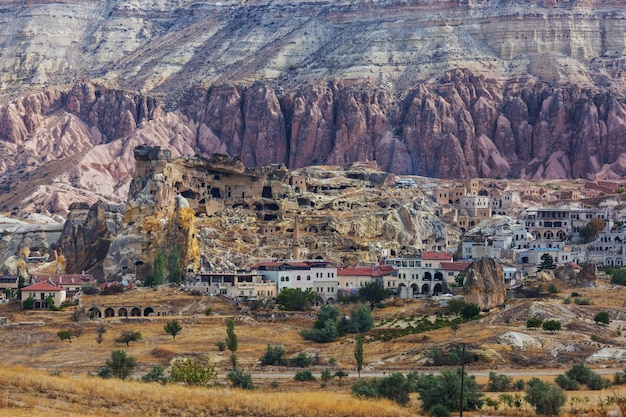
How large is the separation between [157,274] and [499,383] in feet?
155

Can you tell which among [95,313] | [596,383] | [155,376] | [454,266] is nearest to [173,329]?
[95,313]

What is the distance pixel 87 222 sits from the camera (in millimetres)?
140250

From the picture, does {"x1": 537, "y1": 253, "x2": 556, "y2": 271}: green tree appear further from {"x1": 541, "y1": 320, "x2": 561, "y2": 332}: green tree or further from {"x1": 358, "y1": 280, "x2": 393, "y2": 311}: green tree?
{"x1": 541, "y1": 320, "x2": 561, "y2": 332}: green tree

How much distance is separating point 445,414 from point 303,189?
88.5m

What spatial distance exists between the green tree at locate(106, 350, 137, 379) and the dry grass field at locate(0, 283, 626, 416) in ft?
3.44

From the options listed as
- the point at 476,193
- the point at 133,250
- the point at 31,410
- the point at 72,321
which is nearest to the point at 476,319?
the point at 72,321

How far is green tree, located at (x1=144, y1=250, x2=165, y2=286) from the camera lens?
117 m

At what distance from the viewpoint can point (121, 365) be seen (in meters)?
81.4

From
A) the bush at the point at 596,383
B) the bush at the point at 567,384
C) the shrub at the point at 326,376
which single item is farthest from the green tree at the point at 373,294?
→ the bush at the point at 596,383

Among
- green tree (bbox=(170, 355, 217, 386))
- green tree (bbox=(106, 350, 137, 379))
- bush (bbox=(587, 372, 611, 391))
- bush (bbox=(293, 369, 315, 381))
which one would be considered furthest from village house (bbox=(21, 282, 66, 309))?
bush (bbox=(587, 372, 611, 391))

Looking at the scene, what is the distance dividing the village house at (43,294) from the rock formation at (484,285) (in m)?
31.0

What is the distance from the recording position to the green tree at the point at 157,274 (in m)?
117

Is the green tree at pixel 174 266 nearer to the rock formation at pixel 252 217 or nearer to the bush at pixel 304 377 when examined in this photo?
the rock formation at pixel 252 217

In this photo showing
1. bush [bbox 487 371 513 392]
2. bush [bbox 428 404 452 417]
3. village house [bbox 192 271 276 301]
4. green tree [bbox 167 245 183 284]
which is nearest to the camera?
bush [bbox 428 404 452 417]
